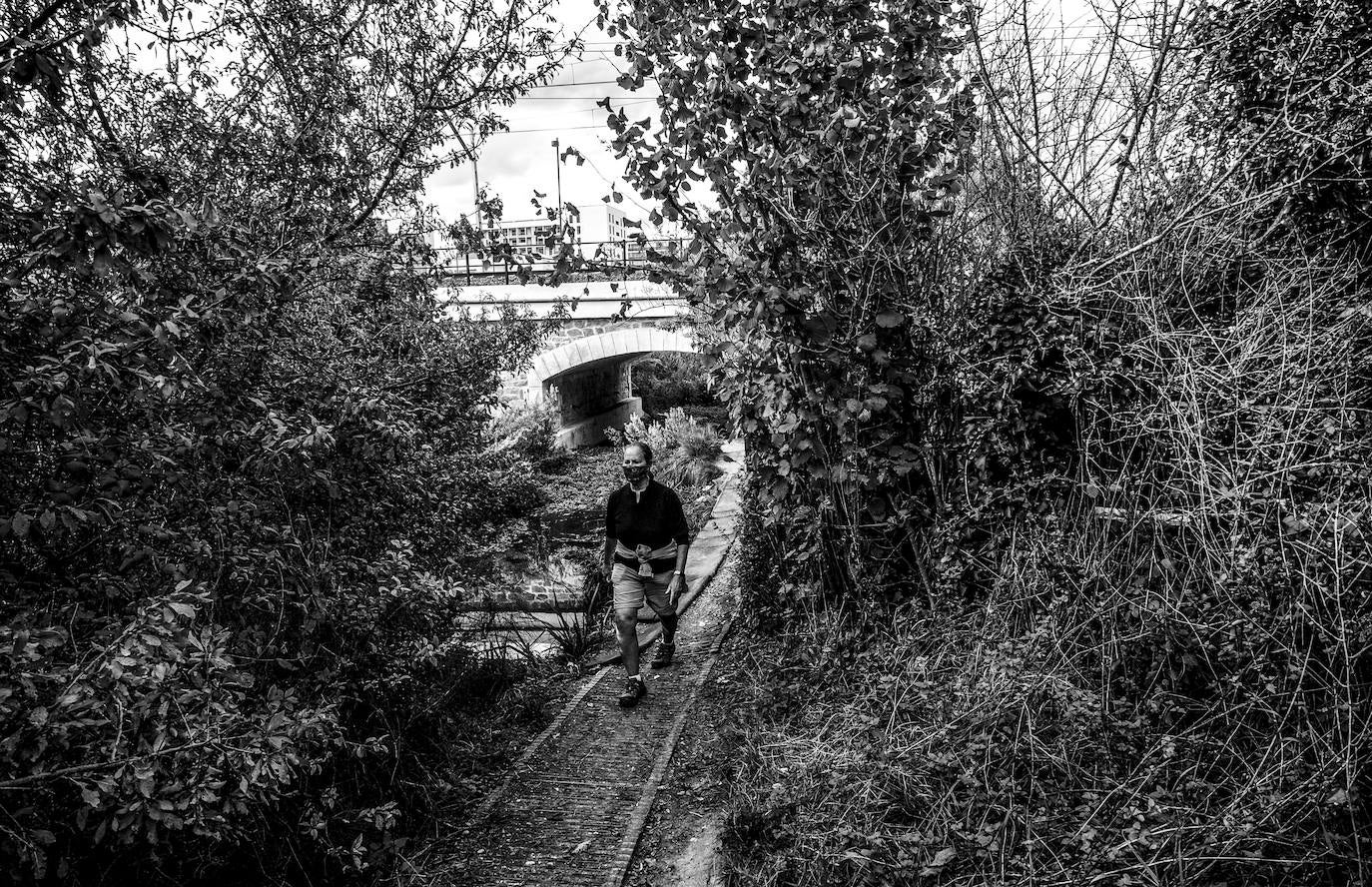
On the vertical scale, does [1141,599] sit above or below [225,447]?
below

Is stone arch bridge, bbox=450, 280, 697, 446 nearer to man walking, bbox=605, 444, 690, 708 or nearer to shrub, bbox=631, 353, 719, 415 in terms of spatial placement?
shrub, bbox=631, 353, 719, 415

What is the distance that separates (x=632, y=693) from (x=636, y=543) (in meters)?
1.05

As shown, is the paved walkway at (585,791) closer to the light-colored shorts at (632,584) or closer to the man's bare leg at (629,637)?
the man's bare leg at (629,637)

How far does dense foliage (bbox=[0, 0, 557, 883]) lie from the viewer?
94.1 inches

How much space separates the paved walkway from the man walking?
0.32m

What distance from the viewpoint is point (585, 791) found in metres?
4.91

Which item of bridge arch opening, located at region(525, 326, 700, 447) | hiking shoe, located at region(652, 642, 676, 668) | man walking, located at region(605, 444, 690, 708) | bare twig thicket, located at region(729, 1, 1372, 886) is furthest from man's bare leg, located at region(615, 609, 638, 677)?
bridge arch opening, located at region(525, 326, 700, 447)

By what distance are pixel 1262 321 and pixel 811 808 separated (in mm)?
2813

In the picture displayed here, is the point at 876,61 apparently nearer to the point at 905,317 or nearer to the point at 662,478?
the point at 905,317

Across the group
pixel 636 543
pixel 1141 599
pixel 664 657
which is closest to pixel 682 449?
pixel 664 657

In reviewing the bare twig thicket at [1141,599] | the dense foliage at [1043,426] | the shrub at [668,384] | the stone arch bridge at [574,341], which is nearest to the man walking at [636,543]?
the dense foliage at [1043,426]

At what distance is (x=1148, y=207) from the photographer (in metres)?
4.29

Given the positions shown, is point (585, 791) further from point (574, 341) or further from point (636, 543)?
point (574, 341)

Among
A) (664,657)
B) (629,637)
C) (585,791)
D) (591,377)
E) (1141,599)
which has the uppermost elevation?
(591,377)
